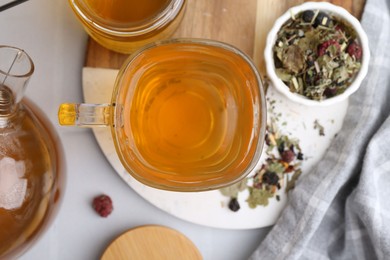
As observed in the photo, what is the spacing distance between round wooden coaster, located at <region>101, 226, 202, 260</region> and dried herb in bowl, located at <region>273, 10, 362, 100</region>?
302mm

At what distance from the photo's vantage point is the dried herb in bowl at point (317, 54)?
87 centimetres

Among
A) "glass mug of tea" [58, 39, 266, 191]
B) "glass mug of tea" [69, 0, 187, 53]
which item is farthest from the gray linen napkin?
"glass mug of tea" [69, 0, 187, 53]

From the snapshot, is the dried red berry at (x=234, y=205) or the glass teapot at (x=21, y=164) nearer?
the glass teapot at (x=21, y=164)

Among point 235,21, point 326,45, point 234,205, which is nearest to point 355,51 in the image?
point 326,45

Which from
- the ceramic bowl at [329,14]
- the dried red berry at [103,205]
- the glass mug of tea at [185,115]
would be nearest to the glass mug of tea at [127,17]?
the glass mug of tea at [185,115]

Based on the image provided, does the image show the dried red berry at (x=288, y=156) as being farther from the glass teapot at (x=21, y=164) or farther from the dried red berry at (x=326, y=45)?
the glass teapot at (x=21, y=164)

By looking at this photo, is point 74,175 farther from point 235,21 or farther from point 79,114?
point 235,21

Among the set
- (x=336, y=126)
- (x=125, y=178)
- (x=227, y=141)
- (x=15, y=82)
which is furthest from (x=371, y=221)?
(x=15, y=82)

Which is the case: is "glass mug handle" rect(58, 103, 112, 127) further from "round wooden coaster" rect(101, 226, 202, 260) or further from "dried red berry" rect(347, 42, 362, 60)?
"dried red berry" rect(347, 42, 362, 60)

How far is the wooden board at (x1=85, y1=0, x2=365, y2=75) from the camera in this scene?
890 mm

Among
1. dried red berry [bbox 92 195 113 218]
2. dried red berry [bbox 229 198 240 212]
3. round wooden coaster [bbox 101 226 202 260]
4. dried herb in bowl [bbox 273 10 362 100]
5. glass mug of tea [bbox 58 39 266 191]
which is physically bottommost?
round wooden coaster [bbox 101 226 202 260]

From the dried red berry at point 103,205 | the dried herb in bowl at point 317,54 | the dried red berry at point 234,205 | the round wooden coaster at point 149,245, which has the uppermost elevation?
the dried herb in bowl at point 317,54

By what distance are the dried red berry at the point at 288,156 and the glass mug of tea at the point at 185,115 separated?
0.39ft

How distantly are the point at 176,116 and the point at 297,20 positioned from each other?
0.79ft
